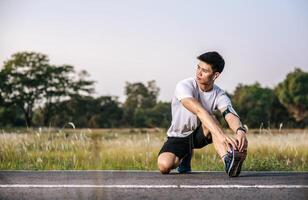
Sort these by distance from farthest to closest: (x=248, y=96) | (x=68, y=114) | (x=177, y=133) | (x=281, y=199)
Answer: (x=248, y=96) < (x=68, y=114) < (x=177, y=133) < (x=281, y=199)

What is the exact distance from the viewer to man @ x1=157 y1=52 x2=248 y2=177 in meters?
4.22

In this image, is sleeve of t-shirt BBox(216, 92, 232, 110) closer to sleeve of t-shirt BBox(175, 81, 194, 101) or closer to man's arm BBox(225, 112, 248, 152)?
man's arm BBox(225, 112, 248, 152)

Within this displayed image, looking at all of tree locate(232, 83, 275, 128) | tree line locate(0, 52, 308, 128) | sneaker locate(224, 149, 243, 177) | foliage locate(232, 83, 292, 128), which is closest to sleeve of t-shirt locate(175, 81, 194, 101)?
sneaker locate(224, 149, 243, 177)

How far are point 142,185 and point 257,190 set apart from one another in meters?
0.90

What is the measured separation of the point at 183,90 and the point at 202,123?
1.17ft

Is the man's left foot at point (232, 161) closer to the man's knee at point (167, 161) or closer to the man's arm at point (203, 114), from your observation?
the man's arm at point (203, 114)

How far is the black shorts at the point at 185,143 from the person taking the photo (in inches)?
193

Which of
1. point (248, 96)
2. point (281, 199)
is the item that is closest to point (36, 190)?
point (281, 199)

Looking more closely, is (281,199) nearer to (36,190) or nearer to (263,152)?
(36,190)

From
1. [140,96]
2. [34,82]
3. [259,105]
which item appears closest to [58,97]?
[34,82]

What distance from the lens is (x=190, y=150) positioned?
5105 millimetres

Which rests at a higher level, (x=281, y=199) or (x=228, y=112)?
(x=228, y=112)

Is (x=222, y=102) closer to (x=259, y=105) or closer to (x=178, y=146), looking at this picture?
(x=178, y=146)

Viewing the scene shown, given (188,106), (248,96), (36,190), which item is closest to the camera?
(36,190)
